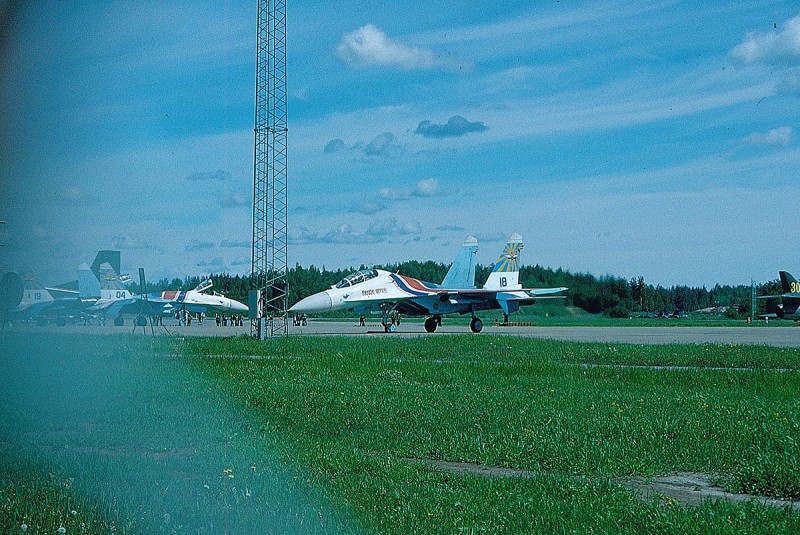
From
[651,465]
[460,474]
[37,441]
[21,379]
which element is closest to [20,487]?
[37,441]

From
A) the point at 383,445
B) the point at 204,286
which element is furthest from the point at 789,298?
the point at 383,445

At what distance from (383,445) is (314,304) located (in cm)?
2656

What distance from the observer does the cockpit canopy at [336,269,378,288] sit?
119 ft

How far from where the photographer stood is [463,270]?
43438mm

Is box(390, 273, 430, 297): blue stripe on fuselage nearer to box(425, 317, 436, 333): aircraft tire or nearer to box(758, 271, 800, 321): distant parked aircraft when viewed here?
box(425, 317, 436, 333): aircraft tire

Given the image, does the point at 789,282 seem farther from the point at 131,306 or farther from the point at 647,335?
the point at 131,306

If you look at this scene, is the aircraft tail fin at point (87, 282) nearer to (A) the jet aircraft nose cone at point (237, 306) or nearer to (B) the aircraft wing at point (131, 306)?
(B) the aircraft wing at point (131, 306)

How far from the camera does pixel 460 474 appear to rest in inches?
267

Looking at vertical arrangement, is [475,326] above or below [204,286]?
below

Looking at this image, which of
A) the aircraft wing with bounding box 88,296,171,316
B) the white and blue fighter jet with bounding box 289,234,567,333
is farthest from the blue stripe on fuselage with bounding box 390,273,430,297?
the aircraft wing with bounding box 88,296,171,316

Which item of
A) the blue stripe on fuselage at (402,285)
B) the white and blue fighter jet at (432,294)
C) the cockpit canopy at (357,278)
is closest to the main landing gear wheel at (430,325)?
the white and blue fighter jet at (432,294)

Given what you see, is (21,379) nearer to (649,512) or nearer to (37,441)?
(37,441)

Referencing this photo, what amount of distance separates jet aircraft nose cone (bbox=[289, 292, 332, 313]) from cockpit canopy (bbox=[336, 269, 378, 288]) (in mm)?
1408

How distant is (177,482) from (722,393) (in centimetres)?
897
